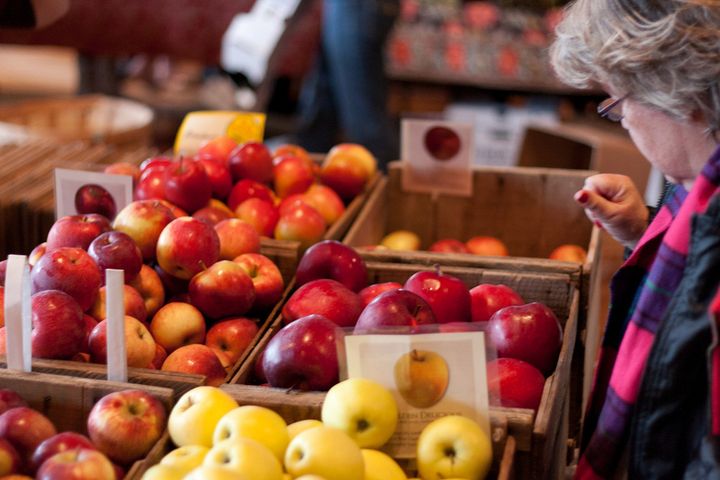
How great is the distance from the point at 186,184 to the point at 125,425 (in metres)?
0.86

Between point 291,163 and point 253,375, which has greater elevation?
point 291,163

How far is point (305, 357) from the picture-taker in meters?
1.34

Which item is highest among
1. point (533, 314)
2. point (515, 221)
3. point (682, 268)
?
point (682, 268)

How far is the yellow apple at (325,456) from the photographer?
109cm

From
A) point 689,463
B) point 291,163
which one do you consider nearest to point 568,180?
point 291,163

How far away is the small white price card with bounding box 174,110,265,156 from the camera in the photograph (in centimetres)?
243

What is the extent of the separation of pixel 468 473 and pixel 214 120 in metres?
1.55

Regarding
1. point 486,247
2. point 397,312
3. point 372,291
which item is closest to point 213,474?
point 397,312

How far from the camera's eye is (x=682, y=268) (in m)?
1.17

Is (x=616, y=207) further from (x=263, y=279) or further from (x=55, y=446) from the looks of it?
(x=55, y=446)

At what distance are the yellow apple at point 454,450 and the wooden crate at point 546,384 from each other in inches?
2.9

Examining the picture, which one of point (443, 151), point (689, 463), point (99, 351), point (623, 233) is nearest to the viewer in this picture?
point (689, 463)

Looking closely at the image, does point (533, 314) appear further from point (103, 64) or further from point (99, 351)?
point (103, 64)

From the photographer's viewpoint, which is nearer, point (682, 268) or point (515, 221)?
point (682, 268)
